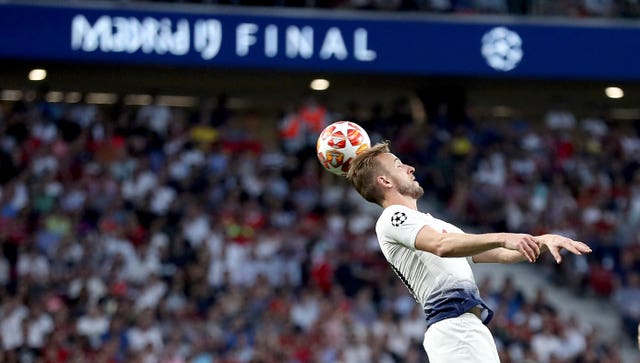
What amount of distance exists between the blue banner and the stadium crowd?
101cm

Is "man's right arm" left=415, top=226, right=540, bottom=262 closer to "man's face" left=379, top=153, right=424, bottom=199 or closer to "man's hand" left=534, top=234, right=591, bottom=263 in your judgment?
"man's hand" left=534, top=234, right=591, bottom=263

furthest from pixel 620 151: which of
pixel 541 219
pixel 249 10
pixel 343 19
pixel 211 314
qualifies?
pixel 211 314

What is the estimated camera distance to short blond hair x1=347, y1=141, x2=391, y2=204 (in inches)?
267

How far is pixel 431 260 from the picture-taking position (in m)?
Answer: 6.60

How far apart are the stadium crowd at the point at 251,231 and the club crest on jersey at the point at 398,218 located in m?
9.11

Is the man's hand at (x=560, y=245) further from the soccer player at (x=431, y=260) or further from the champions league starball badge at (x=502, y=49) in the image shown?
the champions league starball badge at (x=502, y=49)

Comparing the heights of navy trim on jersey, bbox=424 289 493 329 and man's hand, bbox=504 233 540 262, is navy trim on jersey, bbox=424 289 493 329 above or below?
below

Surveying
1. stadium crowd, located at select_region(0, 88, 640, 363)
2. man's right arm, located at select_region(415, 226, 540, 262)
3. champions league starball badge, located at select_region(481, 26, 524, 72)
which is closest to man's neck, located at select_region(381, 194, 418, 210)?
man's right arm, located at select_region(415, 226, 540, 262)

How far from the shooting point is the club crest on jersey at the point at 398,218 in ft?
21.1

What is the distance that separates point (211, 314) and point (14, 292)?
2.59 m

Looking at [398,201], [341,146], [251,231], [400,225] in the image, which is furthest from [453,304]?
[251,231]

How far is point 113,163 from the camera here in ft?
59.8

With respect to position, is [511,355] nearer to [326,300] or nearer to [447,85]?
[326,300]

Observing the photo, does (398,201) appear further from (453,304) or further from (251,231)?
(251,231)
